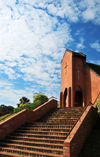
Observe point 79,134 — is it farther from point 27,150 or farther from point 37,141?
point 27,150

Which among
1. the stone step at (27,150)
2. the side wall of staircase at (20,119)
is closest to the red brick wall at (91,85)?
the side wall of staircase at (20,119)

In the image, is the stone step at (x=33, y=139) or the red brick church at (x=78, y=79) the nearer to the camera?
the stone step at (x=33, y=139)

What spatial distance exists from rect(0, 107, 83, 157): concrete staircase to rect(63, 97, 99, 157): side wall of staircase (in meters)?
0.59

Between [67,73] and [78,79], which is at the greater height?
[67,73]

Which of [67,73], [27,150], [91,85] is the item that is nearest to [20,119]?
[27,150]

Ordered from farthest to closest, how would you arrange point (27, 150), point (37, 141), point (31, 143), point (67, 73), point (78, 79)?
1. point (67, 73)
2. point (78, 79)
3. point (37, 141)
4. point (31, 143)
5. point (27, 150)

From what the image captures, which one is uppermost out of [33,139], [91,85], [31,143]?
[91,85]

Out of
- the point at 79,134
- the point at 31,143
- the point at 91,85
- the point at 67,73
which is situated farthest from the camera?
the point at 67,73

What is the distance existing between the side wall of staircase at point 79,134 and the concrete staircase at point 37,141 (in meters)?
0.59

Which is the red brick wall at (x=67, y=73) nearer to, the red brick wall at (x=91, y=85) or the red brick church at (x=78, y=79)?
the red brick church at (x=78, y=79)

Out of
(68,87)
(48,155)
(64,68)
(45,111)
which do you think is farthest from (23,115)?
(64,68)

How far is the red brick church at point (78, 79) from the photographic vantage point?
1675 centimetres

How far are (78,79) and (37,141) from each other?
11.1 metres

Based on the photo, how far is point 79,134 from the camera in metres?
6.80
